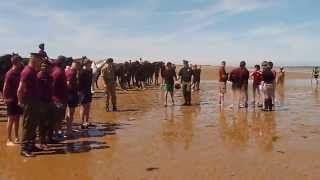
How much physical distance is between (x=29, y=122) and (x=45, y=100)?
0.65 metres

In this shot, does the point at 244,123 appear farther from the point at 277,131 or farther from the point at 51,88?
the point at 51,88

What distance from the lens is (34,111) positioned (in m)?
10.1

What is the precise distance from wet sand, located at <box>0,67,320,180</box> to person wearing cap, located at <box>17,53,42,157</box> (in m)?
0.34

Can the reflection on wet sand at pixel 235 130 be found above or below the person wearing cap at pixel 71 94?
below

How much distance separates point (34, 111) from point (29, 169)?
155 cm

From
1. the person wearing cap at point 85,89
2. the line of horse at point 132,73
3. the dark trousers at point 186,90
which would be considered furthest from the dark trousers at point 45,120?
the line of horse at point 132,73

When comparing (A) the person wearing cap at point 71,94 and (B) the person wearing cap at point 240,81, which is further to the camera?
(B) the person wearing cap at point 240,81

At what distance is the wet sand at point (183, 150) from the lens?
8516 mm

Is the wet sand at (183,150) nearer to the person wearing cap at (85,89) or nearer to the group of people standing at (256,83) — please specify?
the person wearing cap at (85,89)

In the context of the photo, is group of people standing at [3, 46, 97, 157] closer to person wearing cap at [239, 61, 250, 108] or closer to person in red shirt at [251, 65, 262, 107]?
person wearing cap at [239, 61, 250, 108]

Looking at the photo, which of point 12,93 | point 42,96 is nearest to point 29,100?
point 42,96

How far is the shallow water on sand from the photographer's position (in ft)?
28.0

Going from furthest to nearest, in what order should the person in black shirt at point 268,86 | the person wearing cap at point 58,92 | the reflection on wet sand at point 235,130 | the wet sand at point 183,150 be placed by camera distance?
the person in black shirt at point 268,86, the reflection on wet sand at point 235,130, the person wearing cap at point 58,92, the wet sand at point 183,150

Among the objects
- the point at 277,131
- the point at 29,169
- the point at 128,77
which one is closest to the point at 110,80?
the point at 277,131
